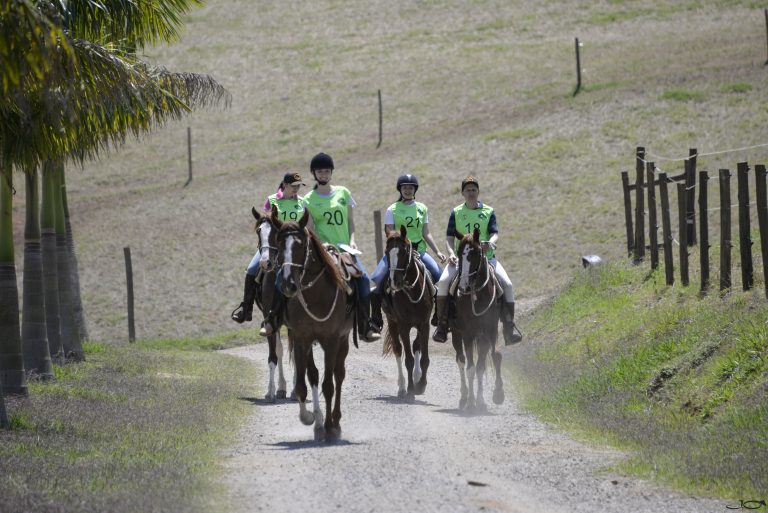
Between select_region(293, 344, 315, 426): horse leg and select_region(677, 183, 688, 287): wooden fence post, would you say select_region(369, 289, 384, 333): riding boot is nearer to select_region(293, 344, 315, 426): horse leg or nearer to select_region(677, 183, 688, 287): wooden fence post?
select_region(293, 344, 315, 426): horse leg

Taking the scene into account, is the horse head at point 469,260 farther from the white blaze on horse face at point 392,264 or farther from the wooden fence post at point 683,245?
the wooden fence post at point 683,245

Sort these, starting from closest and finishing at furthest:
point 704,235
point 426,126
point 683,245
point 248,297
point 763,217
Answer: point 763,217 < point 248,297 < point 704,235 < point 683,245 < point 426,126

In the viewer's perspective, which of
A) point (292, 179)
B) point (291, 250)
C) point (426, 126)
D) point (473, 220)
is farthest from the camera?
point (426, 126)

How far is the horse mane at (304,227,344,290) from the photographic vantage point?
12.0 meters

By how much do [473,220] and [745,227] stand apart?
12.4 feet

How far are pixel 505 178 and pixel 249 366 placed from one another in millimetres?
24609

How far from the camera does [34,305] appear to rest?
17578 mm

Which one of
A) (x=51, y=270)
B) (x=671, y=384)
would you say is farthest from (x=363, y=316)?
(x=51, y=270)

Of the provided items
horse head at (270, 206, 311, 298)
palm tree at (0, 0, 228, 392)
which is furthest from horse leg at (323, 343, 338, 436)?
palm tree at (0, 0, 228, 392)

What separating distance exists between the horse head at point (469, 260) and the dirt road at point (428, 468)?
175 cm

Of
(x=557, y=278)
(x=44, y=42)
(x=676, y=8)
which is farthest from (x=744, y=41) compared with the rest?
(x=44, y=42)

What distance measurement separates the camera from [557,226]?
38562mm

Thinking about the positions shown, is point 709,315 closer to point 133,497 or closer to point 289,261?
point 289,261

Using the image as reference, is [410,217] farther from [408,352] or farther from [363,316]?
[363,316]
